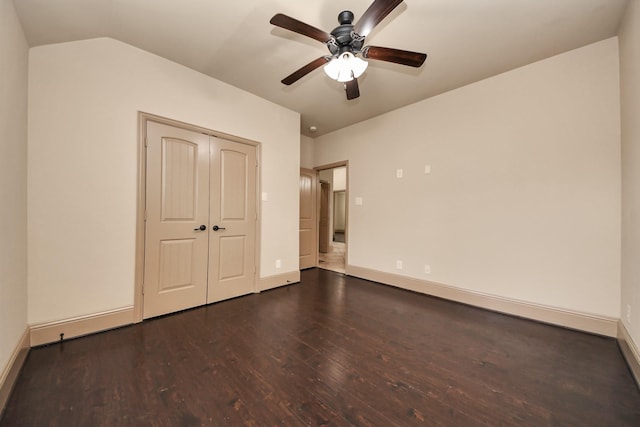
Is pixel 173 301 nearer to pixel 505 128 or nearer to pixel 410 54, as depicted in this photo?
pixel 410 54

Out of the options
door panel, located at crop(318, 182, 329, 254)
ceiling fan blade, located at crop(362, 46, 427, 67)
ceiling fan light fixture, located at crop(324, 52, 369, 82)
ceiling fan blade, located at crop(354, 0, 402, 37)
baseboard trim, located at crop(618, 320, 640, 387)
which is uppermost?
ceiling fan blade, located at crop(354, 0, 402, 37)

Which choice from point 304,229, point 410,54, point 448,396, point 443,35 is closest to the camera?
point 448,396

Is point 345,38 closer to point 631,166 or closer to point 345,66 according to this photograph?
point 345,66

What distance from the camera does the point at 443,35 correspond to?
2.17 meters

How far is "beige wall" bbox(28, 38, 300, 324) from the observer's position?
1.96 m

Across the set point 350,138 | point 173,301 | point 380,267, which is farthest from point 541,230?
point 173,301

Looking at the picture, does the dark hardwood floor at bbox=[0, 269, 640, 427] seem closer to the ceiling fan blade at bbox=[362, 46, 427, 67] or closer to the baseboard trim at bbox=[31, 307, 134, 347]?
the baseboard trim at bbox=[31, 307, 134, 347]

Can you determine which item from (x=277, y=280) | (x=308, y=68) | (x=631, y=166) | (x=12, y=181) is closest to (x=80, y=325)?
(x=12, y=181)

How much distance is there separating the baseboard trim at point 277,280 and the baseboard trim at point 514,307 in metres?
1.45

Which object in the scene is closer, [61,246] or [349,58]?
[349,58]

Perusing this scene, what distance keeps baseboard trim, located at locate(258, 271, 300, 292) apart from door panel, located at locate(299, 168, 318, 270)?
92cm

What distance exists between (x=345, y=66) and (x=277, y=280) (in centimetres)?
299

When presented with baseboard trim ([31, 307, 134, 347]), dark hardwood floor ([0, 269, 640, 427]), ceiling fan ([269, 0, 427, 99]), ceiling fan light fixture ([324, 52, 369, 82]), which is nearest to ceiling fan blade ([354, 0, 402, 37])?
ceiling fan ([269, 0, 427, 99])

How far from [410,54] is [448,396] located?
2407 mm
